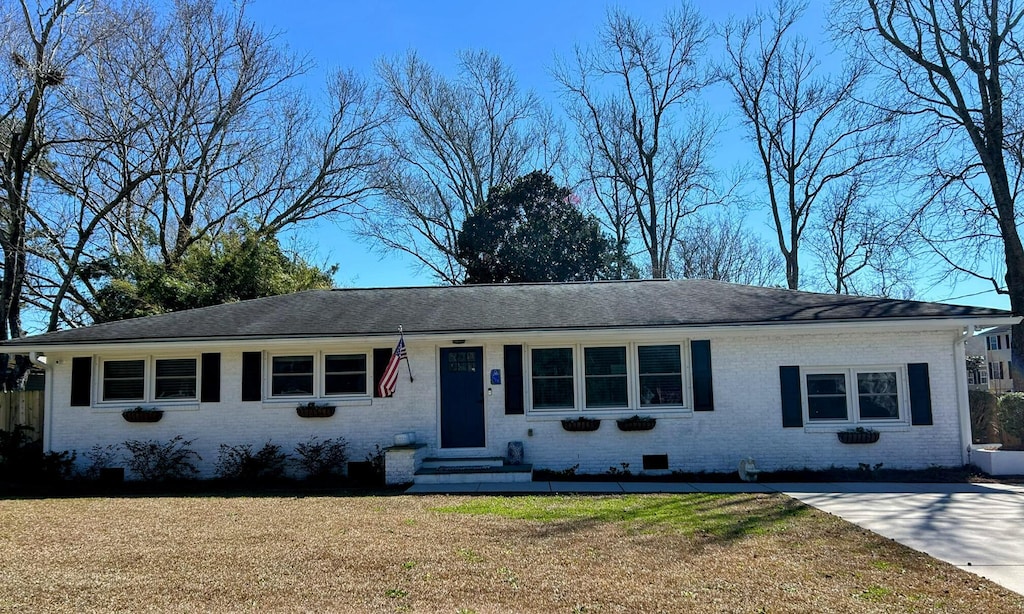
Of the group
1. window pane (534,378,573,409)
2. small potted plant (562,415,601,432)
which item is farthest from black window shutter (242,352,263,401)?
small potted plant (562,415,601,432)

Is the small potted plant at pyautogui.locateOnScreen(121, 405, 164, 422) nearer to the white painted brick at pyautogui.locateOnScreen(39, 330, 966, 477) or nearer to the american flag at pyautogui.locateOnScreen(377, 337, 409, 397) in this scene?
the white painted brick at pyautogui.locateOnScreen(39, 330, 966, 477)

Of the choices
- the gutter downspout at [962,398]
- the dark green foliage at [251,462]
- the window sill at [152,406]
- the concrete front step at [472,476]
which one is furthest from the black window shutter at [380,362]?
the gutter downspout at [962,398]

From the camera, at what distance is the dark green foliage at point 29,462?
11953mm

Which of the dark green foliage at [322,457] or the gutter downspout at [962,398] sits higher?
the gutter downspout at [962,398]

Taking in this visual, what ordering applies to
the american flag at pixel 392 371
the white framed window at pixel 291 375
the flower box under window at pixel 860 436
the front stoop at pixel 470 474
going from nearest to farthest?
1. the front stoop at pixel 470 474
2. the american flag at pixel 392 371
3. the flower box under window at pixel 860 436
4. the white framed window at pixel 291 375

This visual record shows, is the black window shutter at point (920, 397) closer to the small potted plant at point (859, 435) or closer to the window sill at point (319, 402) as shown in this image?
the small potted plant at point (859, 435)

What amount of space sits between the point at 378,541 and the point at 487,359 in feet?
18.4

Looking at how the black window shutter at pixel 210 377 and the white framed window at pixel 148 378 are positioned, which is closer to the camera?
the black window shutter at pixel 210 377

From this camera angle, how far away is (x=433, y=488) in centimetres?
1059

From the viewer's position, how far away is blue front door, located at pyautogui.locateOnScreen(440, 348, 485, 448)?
12.1 metres

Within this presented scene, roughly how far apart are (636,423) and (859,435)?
3726 mm

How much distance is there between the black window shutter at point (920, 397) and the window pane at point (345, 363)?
375 inches

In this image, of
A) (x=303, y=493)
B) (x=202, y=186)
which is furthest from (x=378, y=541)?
(x=202, y=186)

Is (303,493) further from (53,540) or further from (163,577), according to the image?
(163,577)
